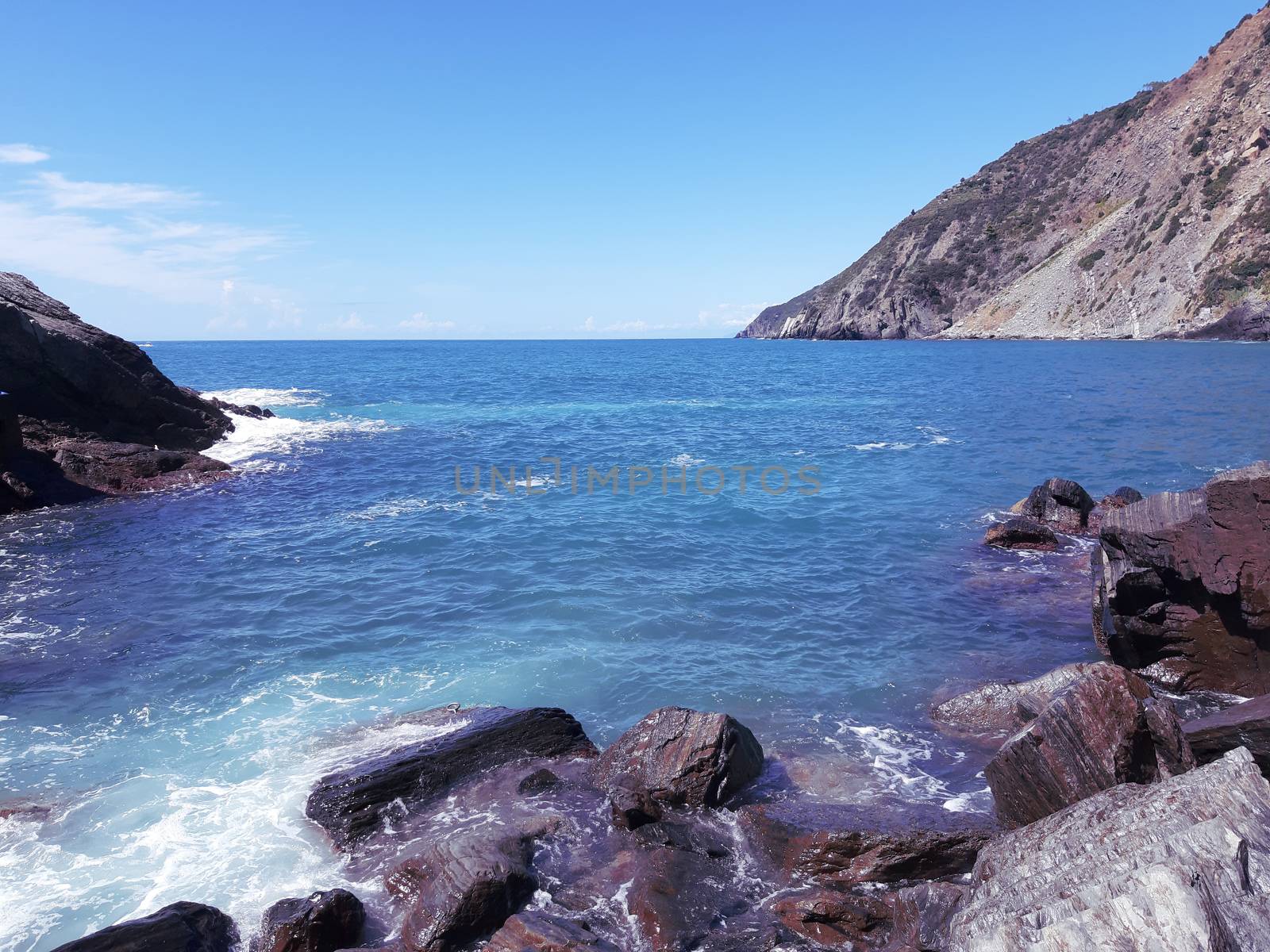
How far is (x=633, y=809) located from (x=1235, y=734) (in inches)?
236

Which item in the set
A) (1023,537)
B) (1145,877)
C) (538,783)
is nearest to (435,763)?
(538,783)

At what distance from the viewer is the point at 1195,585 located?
1105cm

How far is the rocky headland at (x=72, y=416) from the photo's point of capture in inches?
940

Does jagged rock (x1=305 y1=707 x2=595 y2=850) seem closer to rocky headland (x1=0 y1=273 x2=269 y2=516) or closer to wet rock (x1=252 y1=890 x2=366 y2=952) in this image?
wet rock (x1=252 y1=890 x2=366 y2=952)

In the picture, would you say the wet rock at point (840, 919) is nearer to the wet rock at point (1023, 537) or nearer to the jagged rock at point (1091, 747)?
the jagged rock at point (1091, 747)

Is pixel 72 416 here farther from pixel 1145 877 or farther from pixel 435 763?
pixel 1145 877

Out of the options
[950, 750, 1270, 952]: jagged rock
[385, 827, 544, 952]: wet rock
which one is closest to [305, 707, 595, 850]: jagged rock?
[385, 827, 544, 952]: wet rock

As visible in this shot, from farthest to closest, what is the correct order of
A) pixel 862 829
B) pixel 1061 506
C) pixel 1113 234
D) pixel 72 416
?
pixel 1113 234 → pixel 72 416 → pixel 1061 506 → pixel 862 829

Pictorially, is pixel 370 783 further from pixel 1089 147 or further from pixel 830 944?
pixel 1089 147

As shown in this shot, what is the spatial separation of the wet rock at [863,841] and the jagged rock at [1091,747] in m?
0.64

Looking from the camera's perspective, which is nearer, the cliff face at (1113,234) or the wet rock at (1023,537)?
the wet rock at (1023,537)

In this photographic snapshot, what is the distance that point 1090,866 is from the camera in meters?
4.96

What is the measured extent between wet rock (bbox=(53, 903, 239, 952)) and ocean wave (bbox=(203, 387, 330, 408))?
46.4 m

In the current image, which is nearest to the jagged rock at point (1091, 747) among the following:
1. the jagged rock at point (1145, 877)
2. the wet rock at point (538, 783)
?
the jagged rock at point (1145, 877)
